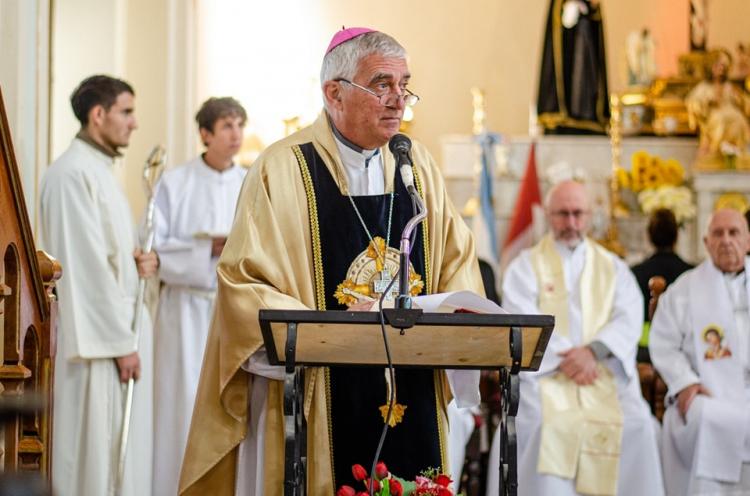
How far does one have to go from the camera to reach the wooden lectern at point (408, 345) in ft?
10.7

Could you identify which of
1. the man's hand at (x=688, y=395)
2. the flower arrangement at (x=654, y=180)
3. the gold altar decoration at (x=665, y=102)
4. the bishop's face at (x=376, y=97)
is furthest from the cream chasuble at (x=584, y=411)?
the gold altar decoration at (x=665, y=102)

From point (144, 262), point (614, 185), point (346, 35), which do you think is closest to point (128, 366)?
point (144, 262)

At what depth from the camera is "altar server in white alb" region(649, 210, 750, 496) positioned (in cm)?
671

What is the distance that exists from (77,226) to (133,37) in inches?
200

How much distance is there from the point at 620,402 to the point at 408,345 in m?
3.73

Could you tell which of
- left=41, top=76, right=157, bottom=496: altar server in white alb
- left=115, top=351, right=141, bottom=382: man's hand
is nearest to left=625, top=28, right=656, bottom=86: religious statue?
left=41, top=76, right=157, bottom=496: altar server in white alb

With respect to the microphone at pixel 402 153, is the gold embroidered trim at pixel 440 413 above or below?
below

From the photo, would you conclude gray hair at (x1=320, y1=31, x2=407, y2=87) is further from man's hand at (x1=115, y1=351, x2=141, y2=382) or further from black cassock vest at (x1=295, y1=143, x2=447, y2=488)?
man's hand at (x1=115, y1=351, x2=141, y2=382)

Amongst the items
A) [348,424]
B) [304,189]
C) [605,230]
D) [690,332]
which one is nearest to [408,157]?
[304,189]

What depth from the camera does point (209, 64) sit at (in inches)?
521

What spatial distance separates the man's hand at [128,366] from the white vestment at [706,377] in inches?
116

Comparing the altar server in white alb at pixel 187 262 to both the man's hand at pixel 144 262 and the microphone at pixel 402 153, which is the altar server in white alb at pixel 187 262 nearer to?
the man's hand at pixel 144 262

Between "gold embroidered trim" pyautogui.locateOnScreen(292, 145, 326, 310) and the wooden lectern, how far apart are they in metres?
0.45

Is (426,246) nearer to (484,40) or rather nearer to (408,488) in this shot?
(408,488)
